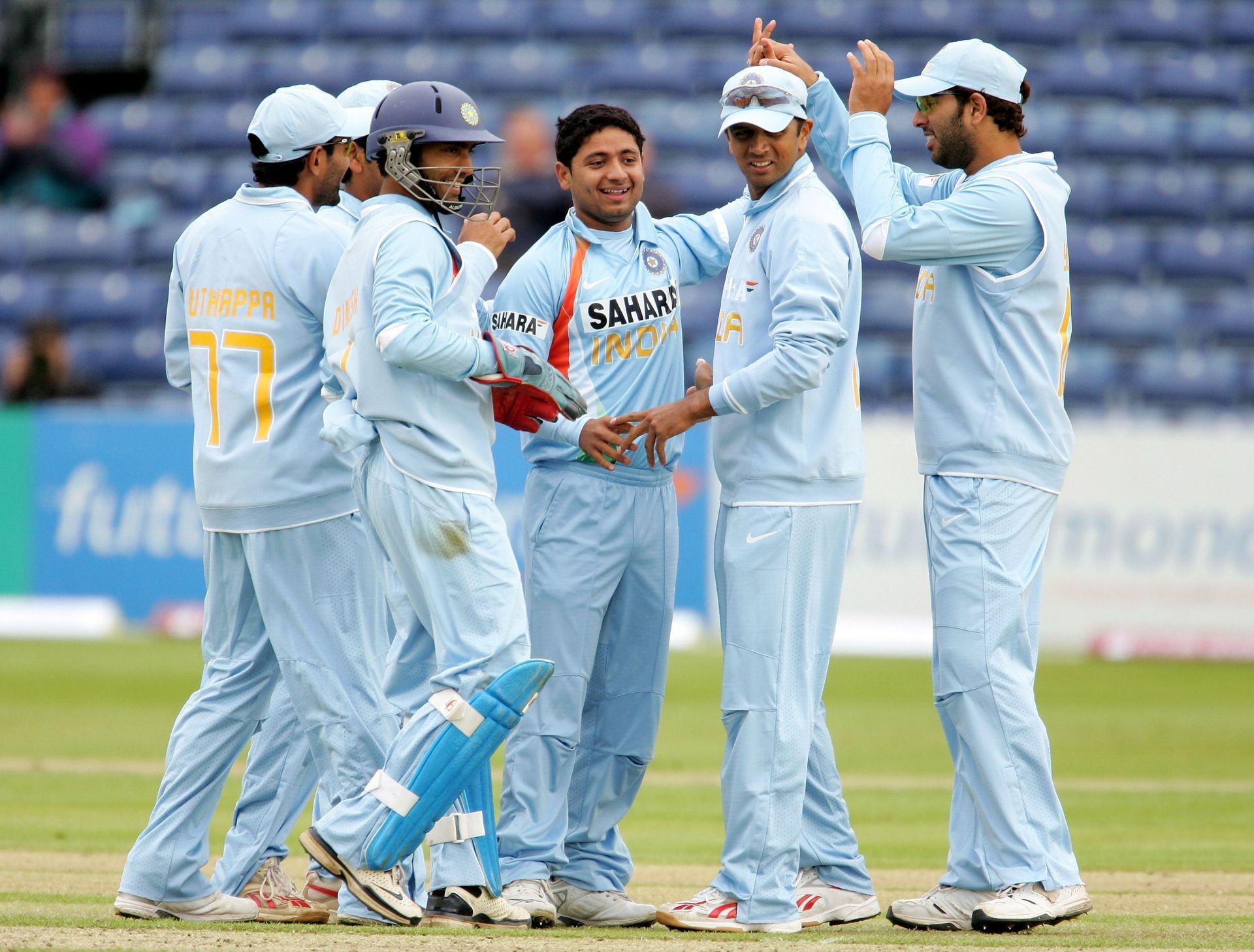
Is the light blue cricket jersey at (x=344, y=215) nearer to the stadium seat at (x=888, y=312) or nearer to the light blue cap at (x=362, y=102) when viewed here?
the light blue cap at (x=362, y=102)

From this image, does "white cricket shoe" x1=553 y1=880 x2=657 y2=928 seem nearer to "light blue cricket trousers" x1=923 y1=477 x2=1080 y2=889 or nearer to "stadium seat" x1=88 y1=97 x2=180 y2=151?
"light blue cricket trousers" x1=923 y1=477 x2=1080 y2=889

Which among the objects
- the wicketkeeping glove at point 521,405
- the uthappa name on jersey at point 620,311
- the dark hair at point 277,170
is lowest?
the wicketkeeping glove at point 521,405

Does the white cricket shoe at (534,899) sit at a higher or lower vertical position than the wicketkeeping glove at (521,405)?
lower

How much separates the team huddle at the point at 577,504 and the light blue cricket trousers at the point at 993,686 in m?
0.01

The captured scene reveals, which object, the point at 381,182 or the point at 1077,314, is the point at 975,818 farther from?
the point at 1077,314

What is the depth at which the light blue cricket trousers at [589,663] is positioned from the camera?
5.34m

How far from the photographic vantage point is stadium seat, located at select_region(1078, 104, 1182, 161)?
58.7 ft

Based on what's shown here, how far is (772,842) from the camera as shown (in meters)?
5.05

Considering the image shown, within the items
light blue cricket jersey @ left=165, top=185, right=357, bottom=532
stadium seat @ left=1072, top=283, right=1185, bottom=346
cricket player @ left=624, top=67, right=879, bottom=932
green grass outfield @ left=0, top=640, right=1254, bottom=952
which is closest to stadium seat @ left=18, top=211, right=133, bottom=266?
green grass outfield @ left=0, top=640, right=1254, bottom=952

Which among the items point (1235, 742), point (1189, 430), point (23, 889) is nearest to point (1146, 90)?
point (1189, 430)

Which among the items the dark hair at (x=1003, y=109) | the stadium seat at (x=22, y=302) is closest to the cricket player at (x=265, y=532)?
the dark hair at (x=1003, y=109)

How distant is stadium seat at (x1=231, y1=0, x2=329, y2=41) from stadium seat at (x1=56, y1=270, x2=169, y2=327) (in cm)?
402

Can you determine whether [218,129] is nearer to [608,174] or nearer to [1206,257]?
[1206,257]

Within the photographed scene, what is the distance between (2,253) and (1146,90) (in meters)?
12.3
